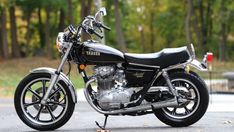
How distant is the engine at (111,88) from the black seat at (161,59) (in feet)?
0.81

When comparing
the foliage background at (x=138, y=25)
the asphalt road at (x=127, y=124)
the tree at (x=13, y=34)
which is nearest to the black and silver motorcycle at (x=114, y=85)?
the asphalt road at (x=127, y=124)

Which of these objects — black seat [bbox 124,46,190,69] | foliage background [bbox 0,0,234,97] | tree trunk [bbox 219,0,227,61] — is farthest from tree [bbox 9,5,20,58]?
black seat [bbox 124,46,190,69]

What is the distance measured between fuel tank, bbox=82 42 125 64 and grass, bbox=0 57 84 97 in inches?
273

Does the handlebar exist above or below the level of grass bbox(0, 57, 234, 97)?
above

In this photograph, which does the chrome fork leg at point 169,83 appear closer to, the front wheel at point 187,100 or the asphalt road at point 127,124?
the front wheel at point 187,100

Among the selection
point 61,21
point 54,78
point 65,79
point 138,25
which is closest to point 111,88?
point 65,79

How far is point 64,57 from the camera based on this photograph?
7.66 meters

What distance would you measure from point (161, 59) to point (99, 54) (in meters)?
0.87

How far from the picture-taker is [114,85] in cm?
775

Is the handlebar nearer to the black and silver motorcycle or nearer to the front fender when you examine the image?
the black and silver motorcycle

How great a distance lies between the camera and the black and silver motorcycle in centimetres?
766

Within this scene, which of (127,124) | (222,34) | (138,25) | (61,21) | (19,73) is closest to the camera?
(127,124)

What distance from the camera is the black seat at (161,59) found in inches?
303

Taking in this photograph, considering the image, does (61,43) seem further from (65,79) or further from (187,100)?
(187,100)
